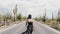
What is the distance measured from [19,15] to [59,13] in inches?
1819

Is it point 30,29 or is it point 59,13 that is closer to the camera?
point 30,29

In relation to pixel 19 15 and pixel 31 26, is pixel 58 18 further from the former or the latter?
pixel 31 26

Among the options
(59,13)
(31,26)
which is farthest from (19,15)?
(31,26)

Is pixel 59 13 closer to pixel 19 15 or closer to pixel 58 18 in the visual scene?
Answer: pixel 58 18

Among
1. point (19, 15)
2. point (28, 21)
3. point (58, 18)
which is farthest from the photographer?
point (19, 15)

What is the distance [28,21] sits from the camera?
15.4 m

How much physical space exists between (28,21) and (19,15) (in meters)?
120

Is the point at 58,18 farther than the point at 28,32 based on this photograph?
Yes

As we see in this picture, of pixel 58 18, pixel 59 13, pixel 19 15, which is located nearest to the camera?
pixel 58 18

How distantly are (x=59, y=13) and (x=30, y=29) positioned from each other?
258 feet


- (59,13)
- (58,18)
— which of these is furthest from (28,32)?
(59,13)

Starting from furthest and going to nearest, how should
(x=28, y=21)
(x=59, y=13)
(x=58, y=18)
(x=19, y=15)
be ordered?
(x=19, y=15), (x=59, y=13), (x=58, y=18), (x=28, y=21)

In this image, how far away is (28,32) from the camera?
620 inches

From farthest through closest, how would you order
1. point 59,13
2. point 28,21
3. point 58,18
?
point 59,13, point 58,18, point 28,21
